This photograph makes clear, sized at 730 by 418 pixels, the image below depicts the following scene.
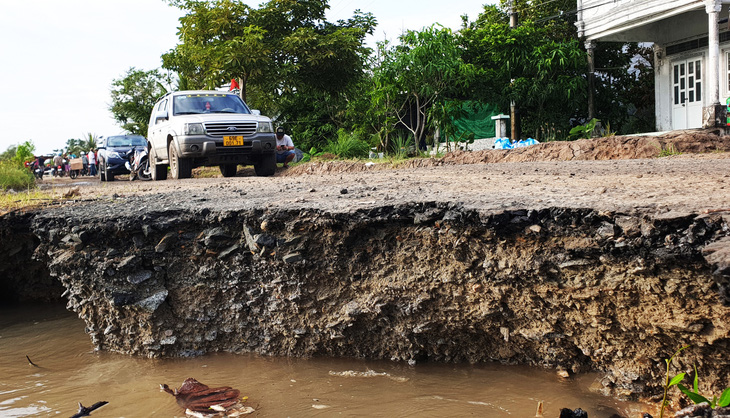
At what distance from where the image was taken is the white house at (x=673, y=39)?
1145 cm

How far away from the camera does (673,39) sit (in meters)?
12.8

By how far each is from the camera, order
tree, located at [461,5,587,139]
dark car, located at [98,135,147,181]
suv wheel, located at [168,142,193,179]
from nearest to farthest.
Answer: suv wheel, located at [168,142,193,179] < tree, located at [461,5,587,139] < dark car, located at [98,135,147,181]

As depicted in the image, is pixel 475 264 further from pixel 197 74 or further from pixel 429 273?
pixel 197 74

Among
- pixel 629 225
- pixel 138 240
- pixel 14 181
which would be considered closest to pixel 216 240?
pixel 138 240

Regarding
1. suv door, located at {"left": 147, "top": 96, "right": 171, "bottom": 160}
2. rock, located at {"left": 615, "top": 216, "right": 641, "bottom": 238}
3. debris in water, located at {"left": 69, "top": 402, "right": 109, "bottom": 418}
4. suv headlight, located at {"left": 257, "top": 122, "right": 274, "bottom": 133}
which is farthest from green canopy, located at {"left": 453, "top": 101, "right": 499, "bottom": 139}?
debris in water, located at {"left": 69, "top": 402, "right": 109, "bottom": 418}

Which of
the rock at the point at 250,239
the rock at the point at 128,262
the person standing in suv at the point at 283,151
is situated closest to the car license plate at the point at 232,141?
the person standing in suv at the point at 283,151

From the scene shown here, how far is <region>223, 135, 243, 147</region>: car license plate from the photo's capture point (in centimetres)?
884

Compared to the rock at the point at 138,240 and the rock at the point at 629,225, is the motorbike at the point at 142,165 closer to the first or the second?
the rock at the point at 138,240

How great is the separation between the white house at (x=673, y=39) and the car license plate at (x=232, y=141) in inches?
356

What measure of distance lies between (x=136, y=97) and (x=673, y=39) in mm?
22869

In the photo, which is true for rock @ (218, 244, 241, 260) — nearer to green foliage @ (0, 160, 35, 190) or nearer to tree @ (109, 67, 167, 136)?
green foliage @ (0, 160, 35, 190)

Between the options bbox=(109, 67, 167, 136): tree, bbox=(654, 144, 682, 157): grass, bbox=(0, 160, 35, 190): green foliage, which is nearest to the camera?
bbox=(654, 144, 682, 157): grass

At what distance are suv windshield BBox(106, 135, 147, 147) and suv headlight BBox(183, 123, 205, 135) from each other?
8.60 meters

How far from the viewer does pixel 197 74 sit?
747 inches
